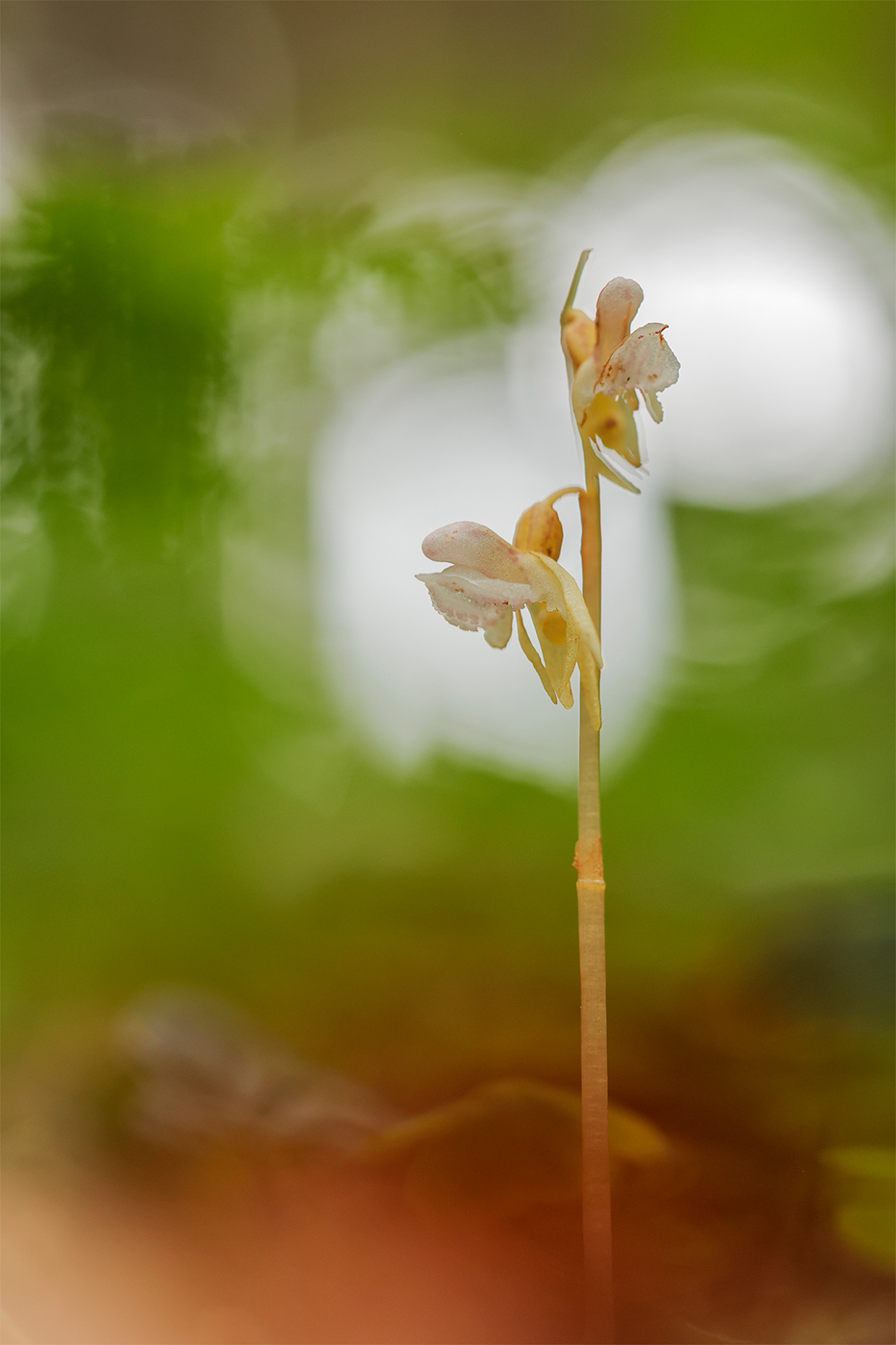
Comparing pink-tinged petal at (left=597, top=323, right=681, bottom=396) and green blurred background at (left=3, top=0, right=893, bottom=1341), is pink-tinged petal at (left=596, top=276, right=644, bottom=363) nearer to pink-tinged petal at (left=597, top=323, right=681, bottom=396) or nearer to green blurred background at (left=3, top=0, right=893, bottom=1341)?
pink-tinged petal at (left=597, top=323, right=681, bottom=396)

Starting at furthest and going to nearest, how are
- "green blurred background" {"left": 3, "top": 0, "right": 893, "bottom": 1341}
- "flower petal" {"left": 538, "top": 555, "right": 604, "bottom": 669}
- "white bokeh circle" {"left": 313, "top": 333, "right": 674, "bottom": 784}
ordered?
"white bokeh circle" {"left": 313, "top": 333, "right": 674, "bottom": 784} → "green blurred background" {"left": 3, "top": 0, "right": 893, "bottom": 1341} → "flower petal" {"left": 538, "top": 555, "right": 604, "bottom": 669}

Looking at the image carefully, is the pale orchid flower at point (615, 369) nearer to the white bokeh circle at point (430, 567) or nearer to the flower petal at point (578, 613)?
the flower petal at point (578, 613)

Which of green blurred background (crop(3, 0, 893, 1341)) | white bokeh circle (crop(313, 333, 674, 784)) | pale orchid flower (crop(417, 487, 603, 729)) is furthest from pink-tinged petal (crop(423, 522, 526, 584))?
white bokeh circle (crop(313, 333, 674, 784))

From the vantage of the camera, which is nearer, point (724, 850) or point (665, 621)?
point (724, 850)

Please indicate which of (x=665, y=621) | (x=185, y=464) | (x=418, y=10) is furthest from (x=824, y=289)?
(x=185, y=464)

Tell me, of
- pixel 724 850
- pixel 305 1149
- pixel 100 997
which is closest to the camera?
pixel 305 1149

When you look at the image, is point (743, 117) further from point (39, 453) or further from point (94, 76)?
point (39, 453)
